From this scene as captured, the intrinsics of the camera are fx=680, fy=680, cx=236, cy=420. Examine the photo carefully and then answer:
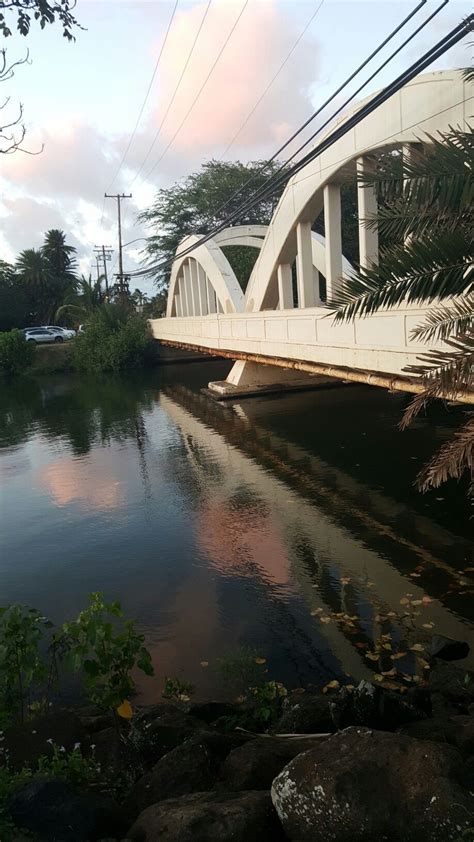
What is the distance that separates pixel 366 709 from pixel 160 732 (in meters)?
1.16

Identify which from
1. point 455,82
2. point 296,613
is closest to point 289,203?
point 455,82

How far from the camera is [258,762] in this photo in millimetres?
3236

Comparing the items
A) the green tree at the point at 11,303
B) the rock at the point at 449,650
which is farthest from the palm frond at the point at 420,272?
the green tree at the point at 11,303

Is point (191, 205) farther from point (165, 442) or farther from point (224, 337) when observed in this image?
point (165, 442)

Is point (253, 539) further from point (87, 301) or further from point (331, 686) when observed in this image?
point (87, 301)

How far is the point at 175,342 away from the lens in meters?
33.4

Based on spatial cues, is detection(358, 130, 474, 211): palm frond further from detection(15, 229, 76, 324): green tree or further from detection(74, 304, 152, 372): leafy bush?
detection(15, 229, 76, 324): green tree

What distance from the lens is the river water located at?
5957 mm

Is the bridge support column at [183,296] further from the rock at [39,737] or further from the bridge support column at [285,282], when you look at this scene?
the rock at [39,737]

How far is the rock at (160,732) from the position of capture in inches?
147

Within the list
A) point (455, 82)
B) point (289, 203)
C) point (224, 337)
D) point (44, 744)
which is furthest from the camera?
point (224, 337)

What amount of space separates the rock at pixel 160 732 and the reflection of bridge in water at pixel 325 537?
1.74 metres

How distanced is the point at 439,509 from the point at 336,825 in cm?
716

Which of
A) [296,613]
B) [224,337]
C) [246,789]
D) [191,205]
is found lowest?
[296,613]
